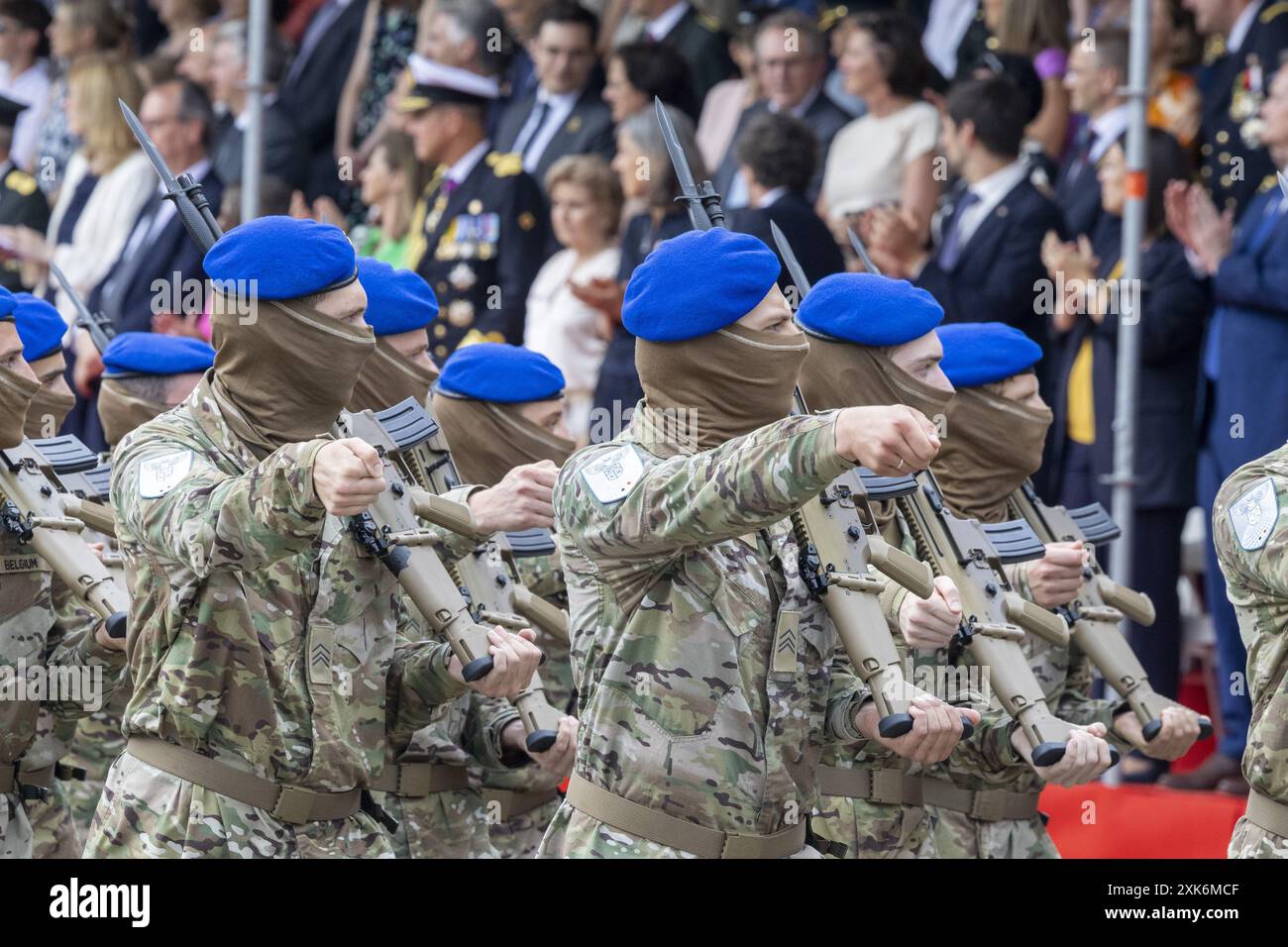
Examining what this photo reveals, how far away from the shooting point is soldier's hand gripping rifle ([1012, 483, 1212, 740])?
6715 mm

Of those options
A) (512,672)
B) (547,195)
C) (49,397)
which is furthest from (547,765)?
(547,195)

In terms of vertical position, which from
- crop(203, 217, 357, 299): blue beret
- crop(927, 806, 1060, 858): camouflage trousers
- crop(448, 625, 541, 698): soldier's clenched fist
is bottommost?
crop(927, 806, 1060, 858): camouflage trousers

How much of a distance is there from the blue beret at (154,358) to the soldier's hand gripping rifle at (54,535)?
1.47 meters

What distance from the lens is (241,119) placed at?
12.5 m

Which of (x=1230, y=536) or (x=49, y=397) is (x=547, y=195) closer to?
(x=49, y=397)

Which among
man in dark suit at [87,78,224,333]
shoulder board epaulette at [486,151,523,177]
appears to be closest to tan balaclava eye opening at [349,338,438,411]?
shoulder board epaulette at [486,151,523,177]

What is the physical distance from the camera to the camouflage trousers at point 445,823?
6391 mm

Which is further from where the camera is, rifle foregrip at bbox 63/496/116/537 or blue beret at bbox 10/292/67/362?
blue beret at bbox 10/292/67/362

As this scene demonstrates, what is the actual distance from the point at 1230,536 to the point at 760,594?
3.82 ft

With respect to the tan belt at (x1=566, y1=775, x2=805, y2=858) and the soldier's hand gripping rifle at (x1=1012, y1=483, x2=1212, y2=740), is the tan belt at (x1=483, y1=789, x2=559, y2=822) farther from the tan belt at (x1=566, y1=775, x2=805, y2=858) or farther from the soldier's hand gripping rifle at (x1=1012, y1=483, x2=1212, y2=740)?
the tan belt at (x1=566, y1=775, x2=805, y2=858)

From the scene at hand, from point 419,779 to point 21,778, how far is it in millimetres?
1089

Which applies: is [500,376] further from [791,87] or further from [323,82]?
[323,82]

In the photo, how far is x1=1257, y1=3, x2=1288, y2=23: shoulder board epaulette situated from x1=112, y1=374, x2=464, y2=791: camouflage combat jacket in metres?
5.78

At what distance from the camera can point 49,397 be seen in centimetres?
725
